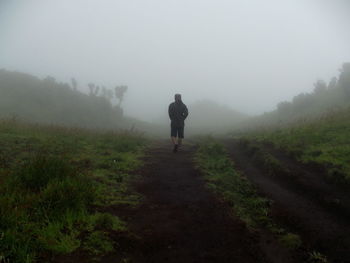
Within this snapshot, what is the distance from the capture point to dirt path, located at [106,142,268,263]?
419 cm

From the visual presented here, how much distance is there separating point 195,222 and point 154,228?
0.87 meters

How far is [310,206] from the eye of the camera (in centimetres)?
609

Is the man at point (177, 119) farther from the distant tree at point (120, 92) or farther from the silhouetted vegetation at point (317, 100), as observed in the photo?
the distant tree at point (120, 92)

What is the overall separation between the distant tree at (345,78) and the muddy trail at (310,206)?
3045 cm

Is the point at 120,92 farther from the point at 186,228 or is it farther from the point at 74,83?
the point at 186,228

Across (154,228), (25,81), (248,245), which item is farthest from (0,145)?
(25,81)

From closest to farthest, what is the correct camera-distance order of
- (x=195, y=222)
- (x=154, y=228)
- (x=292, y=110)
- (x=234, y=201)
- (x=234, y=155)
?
(x=154, y=228)
(x=195, y=222)
(x=234, y=201)
(x=234, y=155)
(x=292, y=110)

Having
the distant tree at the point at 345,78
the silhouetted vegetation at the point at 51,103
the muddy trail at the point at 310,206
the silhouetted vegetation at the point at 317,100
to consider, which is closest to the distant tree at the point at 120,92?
the silhouetted vegetation at the point at 51,103

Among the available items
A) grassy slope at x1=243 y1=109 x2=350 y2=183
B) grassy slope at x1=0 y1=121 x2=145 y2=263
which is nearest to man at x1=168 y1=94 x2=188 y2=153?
grassy slope at x1=243 y1=109 x2=350 y2=183

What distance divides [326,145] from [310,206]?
5.22m

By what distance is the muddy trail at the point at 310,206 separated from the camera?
461 cm

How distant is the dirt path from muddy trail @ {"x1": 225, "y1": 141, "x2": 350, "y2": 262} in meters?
1.05

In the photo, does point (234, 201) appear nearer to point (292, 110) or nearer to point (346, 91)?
point (346, 91)

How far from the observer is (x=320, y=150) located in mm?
9742
